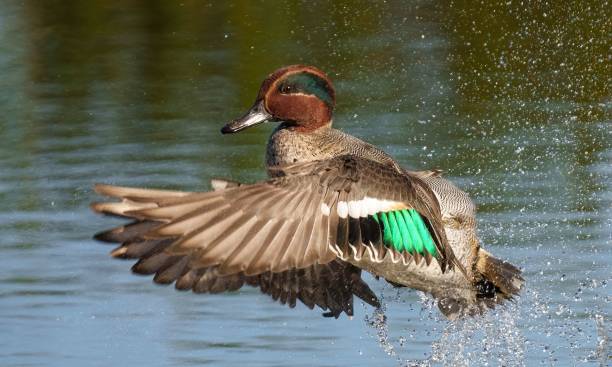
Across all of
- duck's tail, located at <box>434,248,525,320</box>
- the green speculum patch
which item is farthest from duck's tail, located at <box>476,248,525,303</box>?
the green speculum patch

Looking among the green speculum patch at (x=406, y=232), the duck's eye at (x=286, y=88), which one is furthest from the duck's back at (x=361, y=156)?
the green speculum patch at (x=406, y=232)

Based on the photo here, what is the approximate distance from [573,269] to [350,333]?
4.18 feet

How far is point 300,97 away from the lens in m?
6.44

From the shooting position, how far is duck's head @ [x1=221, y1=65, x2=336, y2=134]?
6.43m

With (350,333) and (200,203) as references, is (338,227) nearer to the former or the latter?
(200,203)

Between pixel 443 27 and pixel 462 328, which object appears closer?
pixel 462 328

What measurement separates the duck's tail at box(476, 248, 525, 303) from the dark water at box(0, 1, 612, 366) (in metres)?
0.44

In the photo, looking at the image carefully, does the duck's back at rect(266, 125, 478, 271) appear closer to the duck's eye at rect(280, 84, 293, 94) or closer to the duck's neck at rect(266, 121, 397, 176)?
the duck's neck at rect(266, 121, 397, 176)

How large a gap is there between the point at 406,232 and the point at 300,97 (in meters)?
0.77

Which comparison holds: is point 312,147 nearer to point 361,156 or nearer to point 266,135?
point 361,156

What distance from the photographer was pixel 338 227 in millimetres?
5766

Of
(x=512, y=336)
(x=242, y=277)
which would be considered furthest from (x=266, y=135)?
(x=242, y=277)

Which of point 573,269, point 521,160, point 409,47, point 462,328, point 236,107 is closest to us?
point 462,328

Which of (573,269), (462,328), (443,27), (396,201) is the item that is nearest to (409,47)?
(443,27)
